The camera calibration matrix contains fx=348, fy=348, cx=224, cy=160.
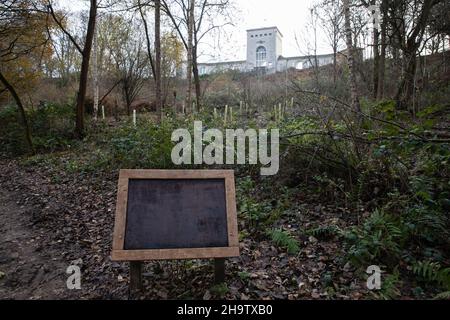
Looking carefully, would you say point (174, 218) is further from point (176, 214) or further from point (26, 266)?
point (26, 266)

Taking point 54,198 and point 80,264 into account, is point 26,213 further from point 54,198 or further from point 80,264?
point 80,264

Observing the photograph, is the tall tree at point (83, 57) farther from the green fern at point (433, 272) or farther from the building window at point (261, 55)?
the building window at point (261, 55)

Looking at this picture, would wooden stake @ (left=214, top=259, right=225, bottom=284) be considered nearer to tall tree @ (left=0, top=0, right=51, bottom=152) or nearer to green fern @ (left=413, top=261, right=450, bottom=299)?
green fern @ (left=413, top=261, right=450, bottom=299)

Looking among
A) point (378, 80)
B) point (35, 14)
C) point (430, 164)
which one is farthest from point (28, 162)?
point (378, 80)

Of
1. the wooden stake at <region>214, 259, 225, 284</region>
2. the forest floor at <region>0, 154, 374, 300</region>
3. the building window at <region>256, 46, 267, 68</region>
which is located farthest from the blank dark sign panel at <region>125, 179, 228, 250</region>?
the building window at <region>256, 46, 267, 68</region>

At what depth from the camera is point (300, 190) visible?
611cm

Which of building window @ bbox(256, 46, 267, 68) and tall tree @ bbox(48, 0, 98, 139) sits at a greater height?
building window @ bbox(256, 46, 267, 68)

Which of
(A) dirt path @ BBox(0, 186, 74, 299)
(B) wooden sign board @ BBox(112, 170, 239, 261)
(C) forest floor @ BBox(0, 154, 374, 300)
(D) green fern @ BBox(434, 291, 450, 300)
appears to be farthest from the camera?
(A) dirt path @ BBox(0, 186, 74, 299)

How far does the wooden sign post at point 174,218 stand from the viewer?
332cm

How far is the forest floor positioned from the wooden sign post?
1.22 ft

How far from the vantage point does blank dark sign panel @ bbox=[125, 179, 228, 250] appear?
11.1 feet

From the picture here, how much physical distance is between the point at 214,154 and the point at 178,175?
13.8 ft

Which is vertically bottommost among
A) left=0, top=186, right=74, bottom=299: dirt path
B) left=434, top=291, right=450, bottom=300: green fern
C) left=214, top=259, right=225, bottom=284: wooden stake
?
left=0, top=186, right=74, bottom=299: dirt path

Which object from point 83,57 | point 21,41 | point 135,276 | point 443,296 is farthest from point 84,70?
point 443,296
